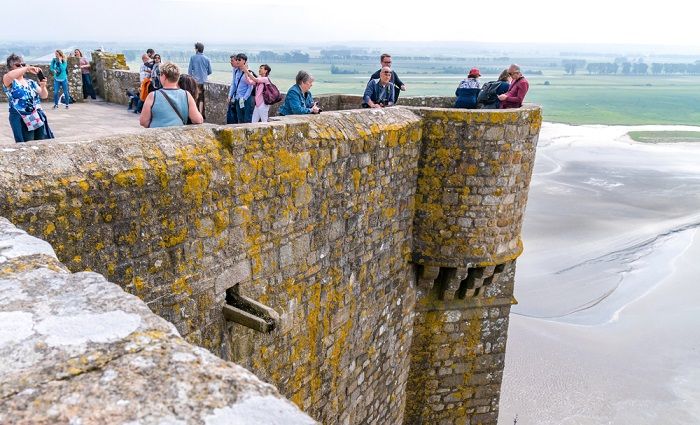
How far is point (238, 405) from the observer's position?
5.25ft

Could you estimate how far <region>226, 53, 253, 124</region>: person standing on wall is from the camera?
7.90 meters

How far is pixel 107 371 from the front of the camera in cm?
169

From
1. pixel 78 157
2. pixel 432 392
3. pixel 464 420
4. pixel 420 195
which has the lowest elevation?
pixel 464 420

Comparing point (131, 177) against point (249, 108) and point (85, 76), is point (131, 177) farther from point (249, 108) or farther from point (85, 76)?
point (85, 76)

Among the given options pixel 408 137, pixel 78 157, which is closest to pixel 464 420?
pixel 408 137

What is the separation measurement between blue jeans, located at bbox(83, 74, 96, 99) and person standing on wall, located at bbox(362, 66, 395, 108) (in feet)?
28.7

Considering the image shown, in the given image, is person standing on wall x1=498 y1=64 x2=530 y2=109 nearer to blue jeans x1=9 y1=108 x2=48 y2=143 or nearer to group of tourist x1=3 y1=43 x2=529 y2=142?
group of tourist x1=3 y1=43 x2=529 y2=142

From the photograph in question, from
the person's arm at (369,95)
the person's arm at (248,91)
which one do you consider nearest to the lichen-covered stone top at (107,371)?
the person's arm at (248,91)

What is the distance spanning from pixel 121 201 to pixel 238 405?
2.28m

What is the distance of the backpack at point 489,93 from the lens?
27.0ft

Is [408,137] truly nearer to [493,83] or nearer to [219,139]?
[493,83]

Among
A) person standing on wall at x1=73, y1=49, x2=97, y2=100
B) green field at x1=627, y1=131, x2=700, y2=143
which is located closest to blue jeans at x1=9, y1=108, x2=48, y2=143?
person standing on wall at x1=73, y1=49, x2=97, y2=100

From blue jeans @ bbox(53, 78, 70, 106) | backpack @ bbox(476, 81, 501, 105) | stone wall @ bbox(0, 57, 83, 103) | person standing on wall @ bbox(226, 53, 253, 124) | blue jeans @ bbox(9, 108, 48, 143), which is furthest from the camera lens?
stone wall @ bbox(0, 57, 83, 103)

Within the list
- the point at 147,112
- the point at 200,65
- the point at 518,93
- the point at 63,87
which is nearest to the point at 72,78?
the point at 63,87
